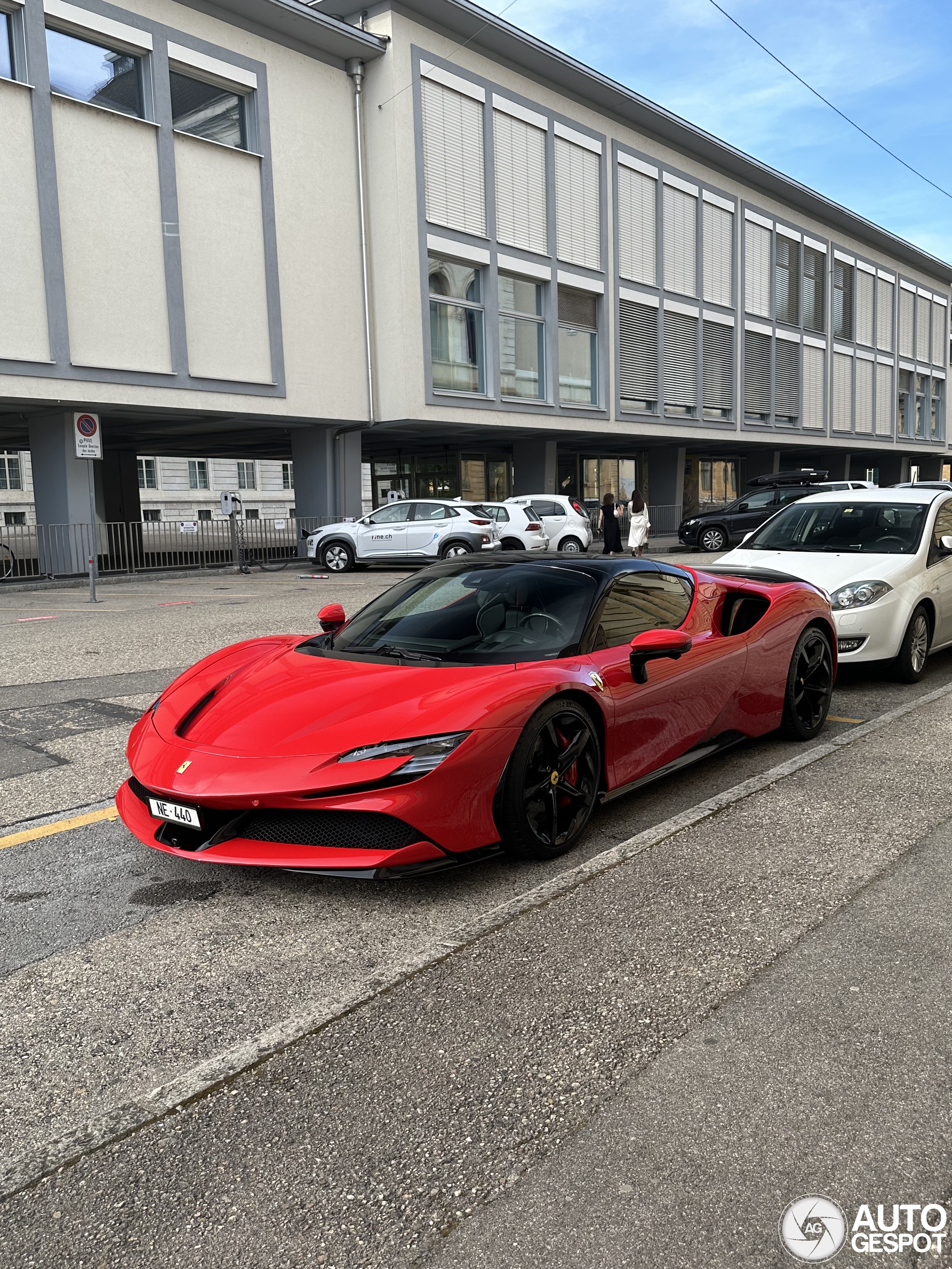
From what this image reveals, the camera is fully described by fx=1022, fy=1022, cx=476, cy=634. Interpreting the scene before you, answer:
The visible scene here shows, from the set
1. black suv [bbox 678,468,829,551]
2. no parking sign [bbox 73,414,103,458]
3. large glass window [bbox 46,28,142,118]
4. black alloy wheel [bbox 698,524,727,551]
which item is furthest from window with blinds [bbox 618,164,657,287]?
no parking sign [bbox 73,414,103,458]

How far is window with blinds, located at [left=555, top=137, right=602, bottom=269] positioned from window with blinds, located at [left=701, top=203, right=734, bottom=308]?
5851 mm

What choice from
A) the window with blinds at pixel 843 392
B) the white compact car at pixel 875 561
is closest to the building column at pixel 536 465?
the window with blinds at pixel 843 392

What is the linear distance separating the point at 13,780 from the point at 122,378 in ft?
51.5

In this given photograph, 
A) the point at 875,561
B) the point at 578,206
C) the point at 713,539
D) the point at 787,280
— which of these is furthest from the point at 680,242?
the point at 875,561

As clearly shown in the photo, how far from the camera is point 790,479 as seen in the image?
1185 inches

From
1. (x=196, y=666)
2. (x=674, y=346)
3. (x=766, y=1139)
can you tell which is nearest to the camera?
(x=766, y=1139)

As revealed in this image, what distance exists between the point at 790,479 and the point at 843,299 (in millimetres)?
16053

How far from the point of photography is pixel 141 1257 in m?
2.03

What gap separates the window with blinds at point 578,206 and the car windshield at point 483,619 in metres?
24.2

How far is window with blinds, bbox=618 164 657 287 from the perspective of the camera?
1149 inches

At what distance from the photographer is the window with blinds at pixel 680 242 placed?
102 feet

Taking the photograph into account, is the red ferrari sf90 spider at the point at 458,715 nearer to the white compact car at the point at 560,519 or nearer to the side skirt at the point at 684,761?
the side skirt at the point at 684,761

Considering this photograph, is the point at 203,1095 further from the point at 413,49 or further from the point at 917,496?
the point at 413,49

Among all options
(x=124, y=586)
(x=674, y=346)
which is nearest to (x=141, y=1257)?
(x=124, y=586)
